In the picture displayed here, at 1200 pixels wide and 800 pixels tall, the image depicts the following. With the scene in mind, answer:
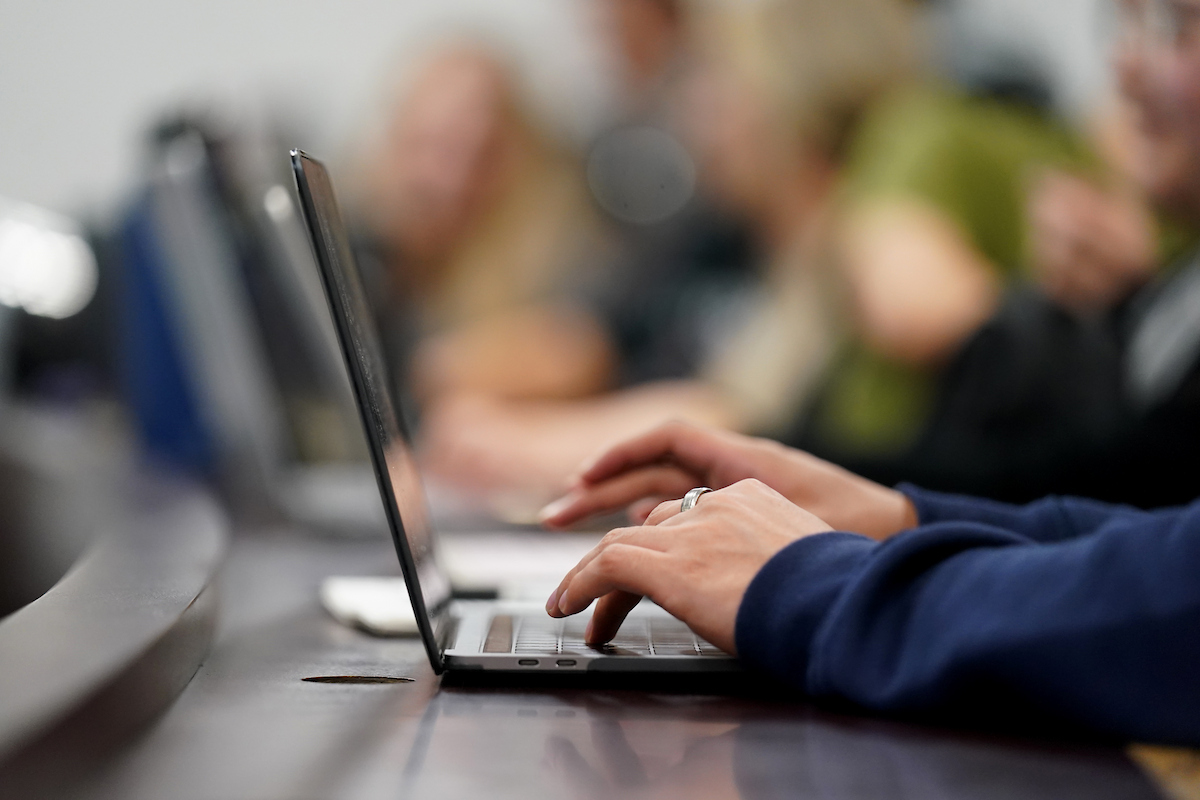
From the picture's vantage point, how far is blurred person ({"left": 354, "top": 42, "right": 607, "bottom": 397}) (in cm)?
211

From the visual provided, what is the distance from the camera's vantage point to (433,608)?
1.76ft

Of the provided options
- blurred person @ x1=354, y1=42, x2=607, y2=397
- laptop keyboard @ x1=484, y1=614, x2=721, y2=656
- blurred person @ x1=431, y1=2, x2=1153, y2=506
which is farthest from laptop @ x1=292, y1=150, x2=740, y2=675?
blurred person @ x1=354, y1=42, x2=607, y2=397

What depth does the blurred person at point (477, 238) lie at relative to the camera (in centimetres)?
211

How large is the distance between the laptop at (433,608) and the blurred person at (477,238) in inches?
56.2

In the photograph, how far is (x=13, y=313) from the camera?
7.61 feet

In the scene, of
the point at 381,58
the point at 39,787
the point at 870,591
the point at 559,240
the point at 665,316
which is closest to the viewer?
the point at 39,787

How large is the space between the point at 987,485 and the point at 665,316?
1.13 meters

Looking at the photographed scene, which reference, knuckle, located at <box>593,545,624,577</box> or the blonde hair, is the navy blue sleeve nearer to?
knuckle, located at <box>593,545,624,577</box>

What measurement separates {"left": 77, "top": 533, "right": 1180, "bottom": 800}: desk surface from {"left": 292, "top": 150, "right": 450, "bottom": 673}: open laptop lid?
5cm

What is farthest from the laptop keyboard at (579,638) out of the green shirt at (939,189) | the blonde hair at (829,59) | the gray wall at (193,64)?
the gray wall at (193,64)

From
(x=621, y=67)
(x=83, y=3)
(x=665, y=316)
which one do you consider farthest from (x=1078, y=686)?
(x=83, y=3)

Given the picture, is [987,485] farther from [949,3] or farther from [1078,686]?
[949,3]

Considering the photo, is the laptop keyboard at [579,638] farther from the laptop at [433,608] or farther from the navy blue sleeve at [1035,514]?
the navy blue sleeve at [1035,514]

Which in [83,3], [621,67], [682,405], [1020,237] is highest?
[83,3]
